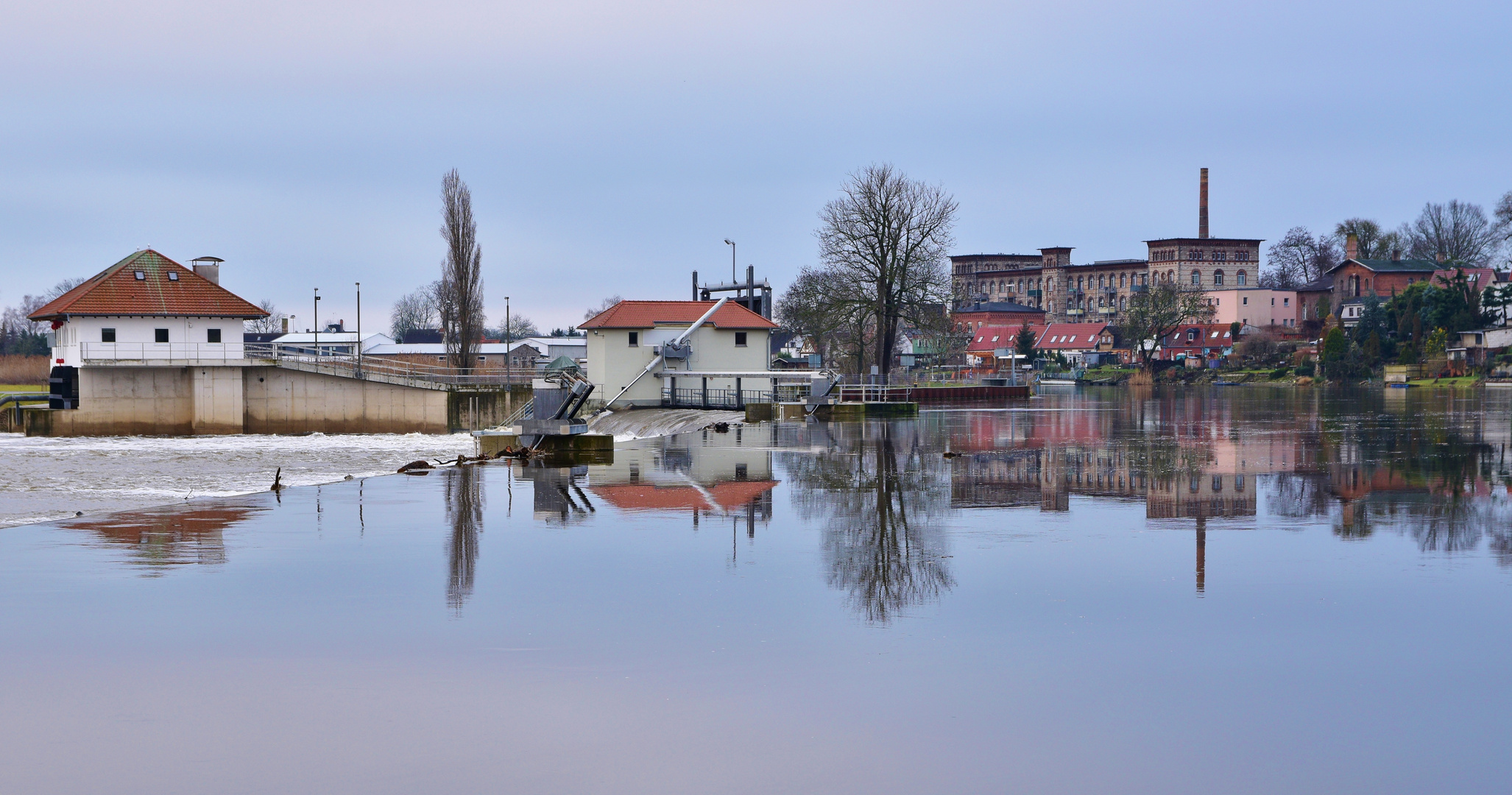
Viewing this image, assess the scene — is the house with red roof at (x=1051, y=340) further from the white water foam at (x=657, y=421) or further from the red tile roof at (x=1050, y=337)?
the white water foam at (x=657, y=421)

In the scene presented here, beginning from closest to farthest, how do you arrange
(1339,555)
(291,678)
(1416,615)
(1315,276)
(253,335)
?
1. (291,678)
2. (1416,615)
3. (1339,555)
4. (253,335)
5. (1315,276)

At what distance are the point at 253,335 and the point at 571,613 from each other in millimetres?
123376

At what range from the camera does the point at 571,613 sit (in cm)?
1065

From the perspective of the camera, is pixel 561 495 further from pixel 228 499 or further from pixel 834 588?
pixel 834 588

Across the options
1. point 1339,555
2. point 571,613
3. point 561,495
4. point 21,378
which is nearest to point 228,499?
point 561,495

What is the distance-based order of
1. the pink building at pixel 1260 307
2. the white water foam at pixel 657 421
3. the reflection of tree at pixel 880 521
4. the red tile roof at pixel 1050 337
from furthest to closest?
the red tile roof at pixel 1050 337
the pink building at pixel 1260 307
the white water foam at pixel 657 421
the reflection of tree at pixel 880 521

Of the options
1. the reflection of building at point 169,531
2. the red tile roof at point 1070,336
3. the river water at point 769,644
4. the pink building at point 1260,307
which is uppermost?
the pink building at point 1260,307

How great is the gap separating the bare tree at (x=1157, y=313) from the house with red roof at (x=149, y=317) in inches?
3200

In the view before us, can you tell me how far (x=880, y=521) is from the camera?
1625 cm

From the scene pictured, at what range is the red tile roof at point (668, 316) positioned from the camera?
49.1 metres

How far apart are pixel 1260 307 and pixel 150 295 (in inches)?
4393

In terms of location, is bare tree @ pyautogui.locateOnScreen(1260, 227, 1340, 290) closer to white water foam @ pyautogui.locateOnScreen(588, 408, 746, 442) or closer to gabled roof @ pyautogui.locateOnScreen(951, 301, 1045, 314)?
gabled roof @ pyautogui.locateOnScreen(951, 301, 1045, 314)

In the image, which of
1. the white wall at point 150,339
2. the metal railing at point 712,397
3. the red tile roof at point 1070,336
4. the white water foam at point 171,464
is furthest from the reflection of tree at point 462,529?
the red tile roof at point 1070,336

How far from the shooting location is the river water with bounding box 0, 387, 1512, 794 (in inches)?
275
